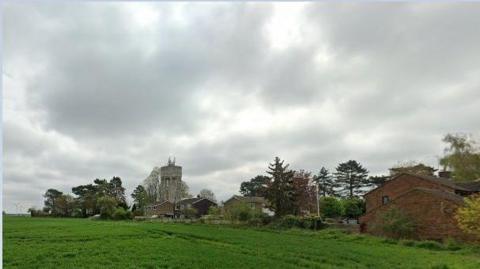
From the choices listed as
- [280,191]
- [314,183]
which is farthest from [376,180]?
[280,191]

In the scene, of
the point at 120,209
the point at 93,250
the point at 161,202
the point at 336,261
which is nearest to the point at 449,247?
the point at 336,261

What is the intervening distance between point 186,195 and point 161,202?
→ 5189 mm

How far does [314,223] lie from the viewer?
1592 inches

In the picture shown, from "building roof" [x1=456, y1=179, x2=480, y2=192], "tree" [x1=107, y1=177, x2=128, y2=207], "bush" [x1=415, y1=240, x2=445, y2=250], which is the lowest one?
"bush" [x1=415, y1=240, x2=445, y2=250]

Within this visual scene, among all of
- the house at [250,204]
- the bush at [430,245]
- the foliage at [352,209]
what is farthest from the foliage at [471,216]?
the foliage at [352,209]

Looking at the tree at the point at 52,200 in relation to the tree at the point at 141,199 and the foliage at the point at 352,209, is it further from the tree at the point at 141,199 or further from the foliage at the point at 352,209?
the foliage at the point at 352,209

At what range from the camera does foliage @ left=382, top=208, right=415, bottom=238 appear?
30.1m

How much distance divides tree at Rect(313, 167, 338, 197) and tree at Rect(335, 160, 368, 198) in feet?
6.78

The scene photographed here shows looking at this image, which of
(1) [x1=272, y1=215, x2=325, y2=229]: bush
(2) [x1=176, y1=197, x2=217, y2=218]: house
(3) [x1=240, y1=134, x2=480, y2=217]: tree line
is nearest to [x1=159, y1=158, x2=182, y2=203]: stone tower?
(2) [x1=176, y1=197, x2=217, y2=218]: house

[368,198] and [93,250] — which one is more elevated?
[368,198]

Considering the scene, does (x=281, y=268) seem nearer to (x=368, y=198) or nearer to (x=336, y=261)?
(x=336, y=261)

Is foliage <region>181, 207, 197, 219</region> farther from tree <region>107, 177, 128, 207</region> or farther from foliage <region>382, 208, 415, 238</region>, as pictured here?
foliage <region>382, 208, 415, 238</region>

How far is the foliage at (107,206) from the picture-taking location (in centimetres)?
6606

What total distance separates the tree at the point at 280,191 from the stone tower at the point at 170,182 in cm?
3636
